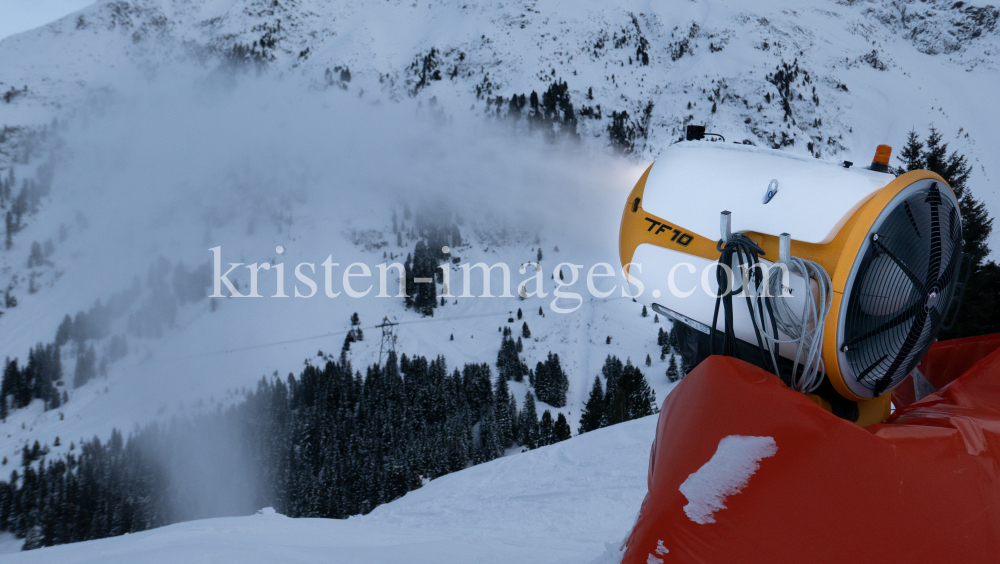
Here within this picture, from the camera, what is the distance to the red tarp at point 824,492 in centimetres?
155

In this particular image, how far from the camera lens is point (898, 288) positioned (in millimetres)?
2303

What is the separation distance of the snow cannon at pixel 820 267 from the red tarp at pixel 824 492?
0.52 m

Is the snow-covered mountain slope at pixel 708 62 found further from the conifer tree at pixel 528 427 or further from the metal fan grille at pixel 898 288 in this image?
the metal fan grille at pixel 898 288

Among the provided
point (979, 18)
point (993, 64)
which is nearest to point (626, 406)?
point (993, 64)

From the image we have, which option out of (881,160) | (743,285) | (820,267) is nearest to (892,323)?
(820,267)

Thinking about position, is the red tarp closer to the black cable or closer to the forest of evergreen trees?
the black cable

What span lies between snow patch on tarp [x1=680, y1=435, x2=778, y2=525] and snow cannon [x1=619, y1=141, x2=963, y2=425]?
67 cm

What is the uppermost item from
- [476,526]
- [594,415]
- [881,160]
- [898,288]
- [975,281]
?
[881,160]

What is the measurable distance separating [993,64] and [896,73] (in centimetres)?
2281

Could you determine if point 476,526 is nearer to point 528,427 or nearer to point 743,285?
point 743,285

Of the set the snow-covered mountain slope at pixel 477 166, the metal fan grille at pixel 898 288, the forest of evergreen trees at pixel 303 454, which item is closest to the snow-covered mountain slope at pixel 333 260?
the snow-covered mountain slope at pixel 477 166

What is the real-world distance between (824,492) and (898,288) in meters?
1.21

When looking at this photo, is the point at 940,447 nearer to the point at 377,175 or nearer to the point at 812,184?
the point at 812,184

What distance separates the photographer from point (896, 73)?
5674 inches
